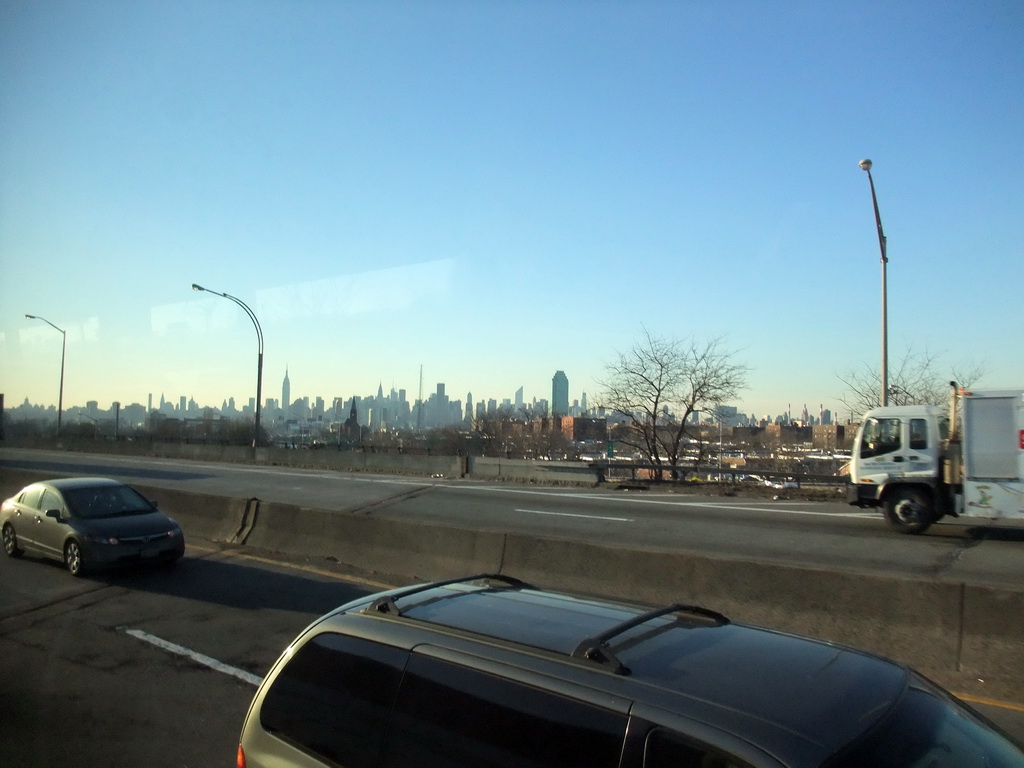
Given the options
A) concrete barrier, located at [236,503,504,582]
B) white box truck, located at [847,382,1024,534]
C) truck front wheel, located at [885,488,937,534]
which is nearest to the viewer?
concrete barrier, located at [236,503,504,582]

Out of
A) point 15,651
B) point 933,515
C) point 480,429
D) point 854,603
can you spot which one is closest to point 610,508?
point 933,515

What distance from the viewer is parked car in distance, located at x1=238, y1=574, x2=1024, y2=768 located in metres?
2.25

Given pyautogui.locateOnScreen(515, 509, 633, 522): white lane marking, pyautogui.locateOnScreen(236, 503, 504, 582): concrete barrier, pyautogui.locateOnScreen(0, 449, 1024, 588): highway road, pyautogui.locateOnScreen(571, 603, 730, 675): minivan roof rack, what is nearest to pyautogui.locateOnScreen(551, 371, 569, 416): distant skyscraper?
pyautogui.locateOnScreen(0, 449, 1024, 588): highway road

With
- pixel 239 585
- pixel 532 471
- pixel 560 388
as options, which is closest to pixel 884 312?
pixel 532 471

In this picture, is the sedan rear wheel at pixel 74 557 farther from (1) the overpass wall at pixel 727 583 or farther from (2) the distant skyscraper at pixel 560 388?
(2) the distant skyscraper at pixel 560 388

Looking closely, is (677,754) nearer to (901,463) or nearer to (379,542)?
(379,542)

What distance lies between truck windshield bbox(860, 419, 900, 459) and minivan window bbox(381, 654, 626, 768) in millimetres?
16484

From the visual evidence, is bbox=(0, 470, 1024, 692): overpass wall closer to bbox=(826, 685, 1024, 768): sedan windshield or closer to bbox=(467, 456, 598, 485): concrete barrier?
bbox=(826, 685, 1024, 768): sedan windshield

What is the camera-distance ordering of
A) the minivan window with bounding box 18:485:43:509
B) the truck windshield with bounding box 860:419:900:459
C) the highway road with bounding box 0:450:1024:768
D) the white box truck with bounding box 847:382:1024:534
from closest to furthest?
the highway road with bounding box 0:450:1024:768, the minivan window with bounding box 18:485:43:509, the white box truck with bounding box 847:382:1024:534, the truck windshield with bounding box 860:419:900:459

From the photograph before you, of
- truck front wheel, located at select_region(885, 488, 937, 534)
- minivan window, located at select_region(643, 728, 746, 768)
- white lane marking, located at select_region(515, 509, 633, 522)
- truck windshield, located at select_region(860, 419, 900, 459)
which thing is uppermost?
truck windshield, located at select_region(860, 419, 900, 459)

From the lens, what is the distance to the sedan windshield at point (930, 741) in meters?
2.23

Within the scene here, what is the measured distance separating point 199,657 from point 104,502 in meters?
6.22

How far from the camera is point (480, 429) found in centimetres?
8550

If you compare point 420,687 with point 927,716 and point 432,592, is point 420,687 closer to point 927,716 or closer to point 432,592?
point 432,592
